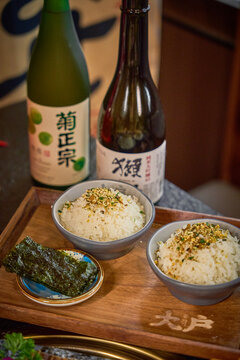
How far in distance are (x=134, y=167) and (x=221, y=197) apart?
44.3 inches

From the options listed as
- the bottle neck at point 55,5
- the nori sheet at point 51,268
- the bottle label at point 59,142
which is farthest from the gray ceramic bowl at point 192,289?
the bottle neck at point 55,5

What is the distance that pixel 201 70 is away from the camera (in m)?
2.29

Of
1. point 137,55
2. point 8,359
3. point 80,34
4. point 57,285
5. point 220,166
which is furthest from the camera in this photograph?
point 220,166

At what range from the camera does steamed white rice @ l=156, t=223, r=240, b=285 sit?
0.85 metres

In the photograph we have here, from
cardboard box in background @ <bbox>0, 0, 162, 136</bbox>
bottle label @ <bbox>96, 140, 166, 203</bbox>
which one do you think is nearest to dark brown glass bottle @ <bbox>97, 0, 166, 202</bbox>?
bottle label @ <bbox>96, 140, 166, 203</bbox>

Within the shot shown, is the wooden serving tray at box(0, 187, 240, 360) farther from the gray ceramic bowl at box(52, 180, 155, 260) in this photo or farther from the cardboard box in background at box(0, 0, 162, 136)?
the cardboard box in background at box(0, 0, 162, 136)

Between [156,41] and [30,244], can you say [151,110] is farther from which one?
[156,41]

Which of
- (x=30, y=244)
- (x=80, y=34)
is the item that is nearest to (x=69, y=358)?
(x=30, y=244)

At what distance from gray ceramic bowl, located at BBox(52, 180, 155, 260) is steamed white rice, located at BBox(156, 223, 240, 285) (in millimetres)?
66

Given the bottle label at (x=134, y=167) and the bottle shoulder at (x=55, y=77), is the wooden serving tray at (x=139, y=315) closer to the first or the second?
the bottle label at (x=134, y=167)

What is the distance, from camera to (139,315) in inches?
33.7

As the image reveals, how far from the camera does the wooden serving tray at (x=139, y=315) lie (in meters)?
0.80

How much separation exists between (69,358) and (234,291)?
33 centimetres

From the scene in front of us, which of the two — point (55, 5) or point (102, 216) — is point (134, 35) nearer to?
point (55, 5)
